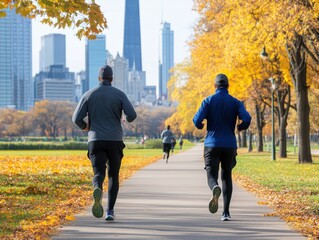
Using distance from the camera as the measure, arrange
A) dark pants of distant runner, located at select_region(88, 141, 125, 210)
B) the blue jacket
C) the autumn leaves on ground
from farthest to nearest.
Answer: the blue jacket, dark pants of distant runner, located at select_region(88, 141, 125, 210), the autumn leaves on ground

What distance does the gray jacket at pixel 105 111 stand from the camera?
31.0 ft

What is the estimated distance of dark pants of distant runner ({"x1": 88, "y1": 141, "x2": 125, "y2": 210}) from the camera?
941 centimetres

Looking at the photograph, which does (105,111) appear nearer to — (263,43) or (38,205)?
(38,205)

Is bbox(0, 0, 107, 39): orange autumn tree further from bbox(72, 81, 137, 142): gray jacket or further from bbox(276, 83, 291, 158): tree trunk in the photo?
bbox(276, 83, 291, 158): tree trunk

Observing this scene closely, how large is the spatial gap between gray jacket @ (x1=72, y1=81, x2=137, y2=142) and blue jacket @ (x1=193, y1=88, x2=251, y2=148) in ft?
3.40

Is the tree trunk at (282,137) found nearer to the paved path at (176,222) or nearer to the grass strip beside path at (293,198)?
the grass strip beside path at (293,198)

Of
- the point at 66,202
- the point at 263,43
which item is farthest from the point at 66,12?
the point at 263,43

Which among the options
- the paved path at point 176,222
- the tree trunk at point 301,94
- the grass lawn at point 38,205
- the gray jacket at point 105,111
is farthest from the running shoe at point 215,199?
the tree trunk at point 301,94

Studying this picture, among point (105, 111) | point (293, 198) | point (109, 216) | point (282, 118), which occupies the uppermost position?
point (282, 118)

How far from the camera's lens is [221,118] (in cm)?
969

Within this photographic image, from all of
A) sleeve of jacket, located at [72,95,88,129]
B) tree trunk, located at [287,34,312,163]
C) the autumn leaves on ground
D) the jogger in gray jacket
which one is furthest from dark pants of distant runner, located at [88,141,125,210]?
tree trunk, located at [287,34,312,163]

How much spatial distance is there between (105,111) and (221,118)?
5.14 ft

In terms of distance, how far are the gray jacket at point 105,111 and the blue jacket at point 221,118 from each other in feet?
3.40

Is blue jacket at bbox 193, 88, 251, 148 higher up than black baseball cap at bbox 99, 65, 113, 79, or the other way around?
black baseball cap at bbox 99, 65, 113, 79
